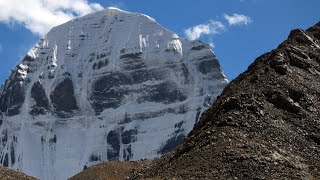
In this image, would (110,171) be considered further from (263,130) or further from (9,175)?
(263,130)

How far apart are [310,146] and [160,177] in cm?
903

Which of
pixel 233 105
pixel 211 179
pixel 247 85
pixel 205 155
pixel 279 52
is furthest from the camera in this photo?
pixel 279 52

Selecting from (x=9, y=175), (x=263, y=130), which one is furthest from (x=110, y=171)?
(x=263, y=130)

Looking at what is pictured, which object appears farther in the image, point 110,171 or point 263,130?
point 110,171

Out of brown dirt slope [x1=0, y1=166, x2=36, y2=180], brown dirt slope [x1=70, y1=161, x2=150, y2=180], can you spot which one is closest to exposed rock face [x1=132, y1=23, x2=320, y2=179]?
brown dirt slope [x1=0, y1=166, x2=36, y2=180]

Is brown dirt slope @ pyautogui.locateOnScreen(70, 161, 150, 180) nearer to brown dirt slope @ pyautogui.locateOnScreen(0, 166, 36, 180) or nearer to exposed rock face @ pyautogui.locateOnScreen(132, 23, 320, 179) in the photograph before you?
brown dirt slope @ pyautogui.locateOnScreen(0, 166, 36, 180)

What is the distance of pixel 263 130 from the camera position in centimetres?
5109

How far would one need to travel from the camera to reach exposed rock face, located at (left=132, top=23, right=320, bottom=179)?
47.2 metres

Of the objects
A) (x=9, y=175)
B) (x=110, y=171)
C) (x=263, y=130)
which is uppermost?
(x=263, y=130)

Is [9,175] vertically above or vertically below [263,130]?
below

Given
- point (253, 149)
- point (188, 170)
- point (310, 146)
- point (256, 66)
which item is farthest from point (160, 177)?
point (256, 66)

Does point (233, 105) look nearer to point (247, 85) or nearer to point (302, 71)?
point (247, 85)

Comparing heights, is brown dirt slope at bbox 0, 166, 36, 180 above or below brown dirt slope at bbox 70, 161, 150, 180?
above

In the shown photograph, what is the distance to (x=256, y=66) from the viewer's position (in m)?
61.5
